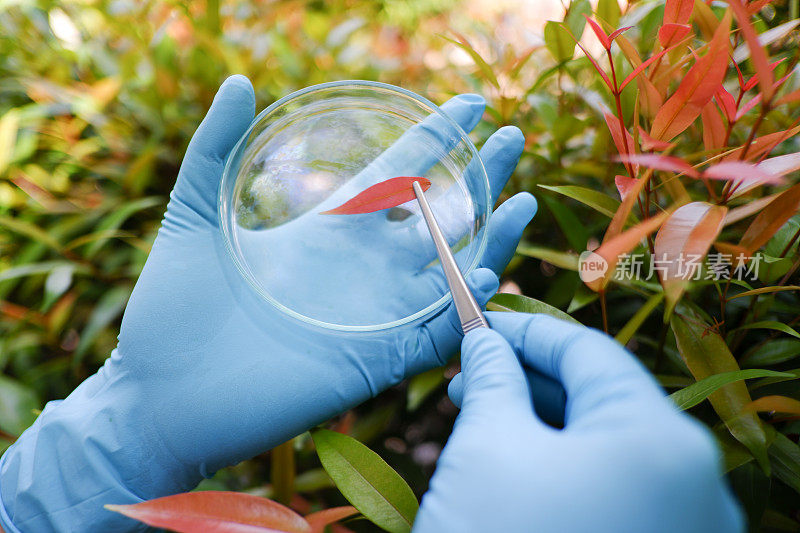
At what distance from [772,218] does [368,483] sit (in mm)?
442

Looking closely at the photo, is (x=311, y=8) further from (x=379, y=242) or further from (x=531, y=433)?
(x=531, y=433)

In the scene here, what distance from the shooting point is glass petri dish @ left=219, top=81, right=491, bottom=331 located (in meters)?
0.68

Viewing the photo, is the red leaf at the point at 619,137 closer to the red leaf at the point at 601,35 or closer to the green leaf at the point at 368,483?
the red leaf at the point at 601,35

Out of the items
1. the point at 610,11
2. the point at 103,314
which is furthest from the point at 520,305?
the point at 103,314

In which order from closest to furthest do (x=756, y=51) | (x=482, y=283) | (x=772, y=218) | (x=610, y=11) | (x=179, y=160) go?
1. (x=756, y=51)
2. (x=772, y=218)
3. (x=482, y=283)
4. (x=610, y=11)
5. (x=179, y=160)

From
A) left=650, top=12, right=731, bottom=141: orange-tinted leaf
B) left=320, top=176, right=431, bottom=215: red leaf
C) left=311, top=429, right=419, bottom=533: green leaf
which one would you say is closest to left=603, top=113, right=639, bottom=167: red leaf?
left=650, top=12, right=731, bottom=141: orange-tinted leaf

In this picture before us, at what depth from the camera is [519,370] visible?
459 millimetres

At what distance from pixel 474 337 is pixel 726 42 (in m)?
0.33

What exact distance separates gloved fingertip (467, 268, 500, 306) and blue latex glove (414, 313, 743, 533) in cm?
8

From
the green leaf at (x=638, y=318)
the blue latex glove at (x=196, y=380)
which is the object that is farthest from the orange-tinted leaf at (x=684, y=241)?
the blue latex glove at (x=196, y=380)

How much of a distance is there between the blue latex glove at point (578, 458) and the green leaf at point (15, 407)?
66 centimetres

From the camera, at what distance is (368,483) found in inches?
18.4

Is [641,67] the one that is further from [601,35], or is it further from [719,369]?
[719,369]

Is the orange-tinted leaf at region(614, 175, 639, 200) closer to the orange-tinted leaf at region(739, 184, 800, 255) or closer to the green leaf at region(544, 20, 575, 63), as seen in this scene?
the orange-tinted leaf at region(739, 184, 800, 255)
